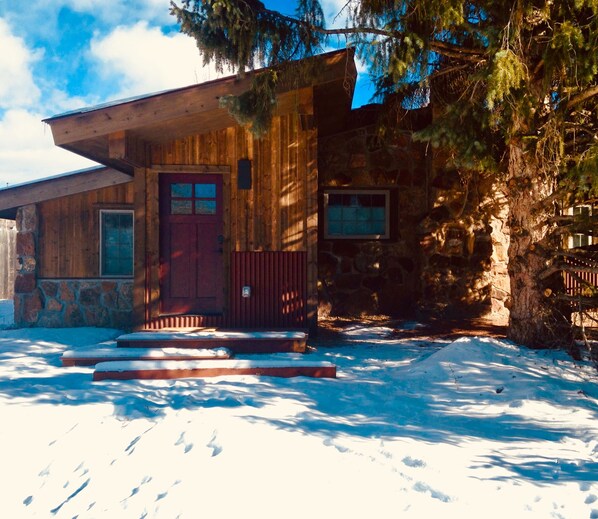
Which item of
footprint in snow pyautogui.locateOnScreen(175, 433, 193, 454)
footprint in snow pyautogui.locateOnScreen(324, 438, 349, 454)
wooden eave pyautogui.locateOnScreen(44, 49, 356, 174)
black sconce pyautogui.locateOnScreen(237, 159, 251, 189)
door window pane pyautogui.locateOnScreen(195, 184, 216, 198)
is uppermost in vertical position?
wooden eave pyautogui.locateOnScreen(44, 49, 356, 174)

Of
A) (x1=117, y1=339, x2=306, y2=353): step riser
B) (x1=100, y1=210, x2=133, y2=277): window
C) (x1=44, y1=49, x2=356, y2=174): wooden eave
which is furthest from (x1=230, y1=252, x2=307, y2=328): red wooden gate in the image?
(x1=100, y1=210, x2=133, y2=277): window

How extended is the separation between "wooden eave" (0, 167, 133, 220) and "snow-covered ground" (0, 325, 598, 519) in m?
4.33

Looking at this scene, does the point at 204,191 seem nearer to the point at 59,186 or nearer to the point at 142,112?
the point at 142,112

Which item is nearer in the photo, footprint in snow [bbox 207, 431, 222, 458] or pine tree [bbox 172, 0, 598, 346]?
footprint in snow [bbox 207, 431, 222, 458]

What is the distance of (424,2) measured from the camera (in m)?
4.15

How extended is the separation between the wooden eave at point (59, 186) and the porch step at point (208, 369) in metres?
4.85

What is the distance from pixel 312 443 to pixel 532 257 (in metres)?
3.88

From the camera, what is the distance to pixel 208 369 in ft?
15.5

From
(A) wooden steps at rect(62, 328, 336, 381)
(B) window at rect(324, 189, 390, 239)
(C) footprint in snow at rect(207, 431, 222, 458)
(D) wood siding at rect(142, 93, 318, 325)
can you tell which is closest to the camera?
(C) footprint in snow at rect(207, 431, 222, 458)

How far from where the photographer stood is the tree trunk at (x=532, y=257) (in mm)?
5293

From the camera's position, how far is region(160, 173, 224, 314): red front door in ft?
22.0

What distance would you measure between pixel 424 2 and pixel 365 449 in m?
3.95

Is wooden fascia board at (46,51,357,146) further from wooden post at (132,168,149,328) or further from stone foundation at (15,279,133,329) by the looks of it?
stone foundation at (15,279,133,329)

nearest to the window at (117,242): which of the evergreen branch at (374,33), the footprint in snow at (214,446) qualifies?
the evergreen branch at (374,33)
